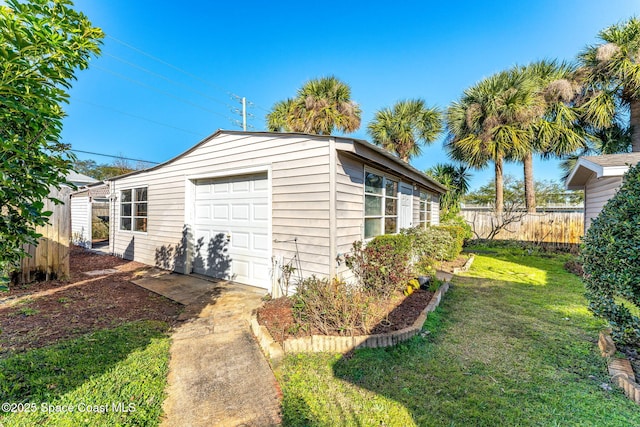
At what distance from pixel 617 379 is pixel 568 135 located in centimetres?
1374

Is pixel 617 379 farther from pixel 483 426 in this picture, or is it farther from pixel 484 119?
pixel 484 119

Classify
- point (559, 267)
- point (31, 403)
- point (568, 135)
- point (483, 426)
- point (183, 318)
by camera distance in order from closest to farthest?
1. point (483, 426)
2. point (31, 403)
3. point (183, 318)
4. point (559, 267)
5. point (568, 135)

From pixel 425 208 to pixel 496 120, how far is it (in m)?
5.97

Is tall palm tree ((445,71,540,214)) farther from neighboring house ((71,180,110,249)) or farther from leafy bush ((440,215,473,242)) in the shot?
neighboring house ((71,180,110,249))

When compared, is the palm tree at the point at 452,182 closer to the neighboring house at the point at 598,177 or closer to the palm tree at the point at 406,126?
the palm tree at the point at 406,126

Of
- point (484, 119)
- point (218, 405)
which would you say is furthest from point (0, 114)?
point (484, 119)

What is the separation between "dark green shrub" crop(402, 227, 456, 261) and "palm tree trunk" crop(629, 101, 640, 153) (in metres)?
9.48

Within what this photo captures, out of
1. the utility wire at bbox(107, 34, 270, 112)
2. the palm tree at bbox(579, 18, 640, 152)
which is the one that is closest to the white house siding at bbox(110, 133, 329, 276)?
the utility wire at bbox(107, 34, 270, 112)

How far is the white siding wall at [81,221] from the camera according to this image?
11523 mm

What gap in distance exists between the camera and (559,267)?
8281 millimetres

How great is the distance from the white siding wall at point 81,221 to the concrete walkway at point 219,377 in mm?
10879

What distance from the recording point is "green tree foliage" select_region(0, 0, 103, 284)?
142 cm

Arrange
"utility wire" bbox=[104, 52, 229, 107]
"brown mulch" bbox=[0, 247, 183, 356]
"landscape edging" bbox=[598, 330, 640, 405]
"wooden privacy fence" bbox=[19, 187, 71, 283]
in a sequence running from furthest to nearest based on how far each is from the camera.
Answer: "utility wire" bbox=[104, 52, 229, 107], "wooden privacy fence" bbox=[19, 187, 71, 283], "brown mulch" bbox=[0, 247, 183, 356], "landscape edging" bbox=[598, 330, 640, 405]

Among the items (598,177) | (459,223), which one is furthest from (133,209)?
(459,223)
